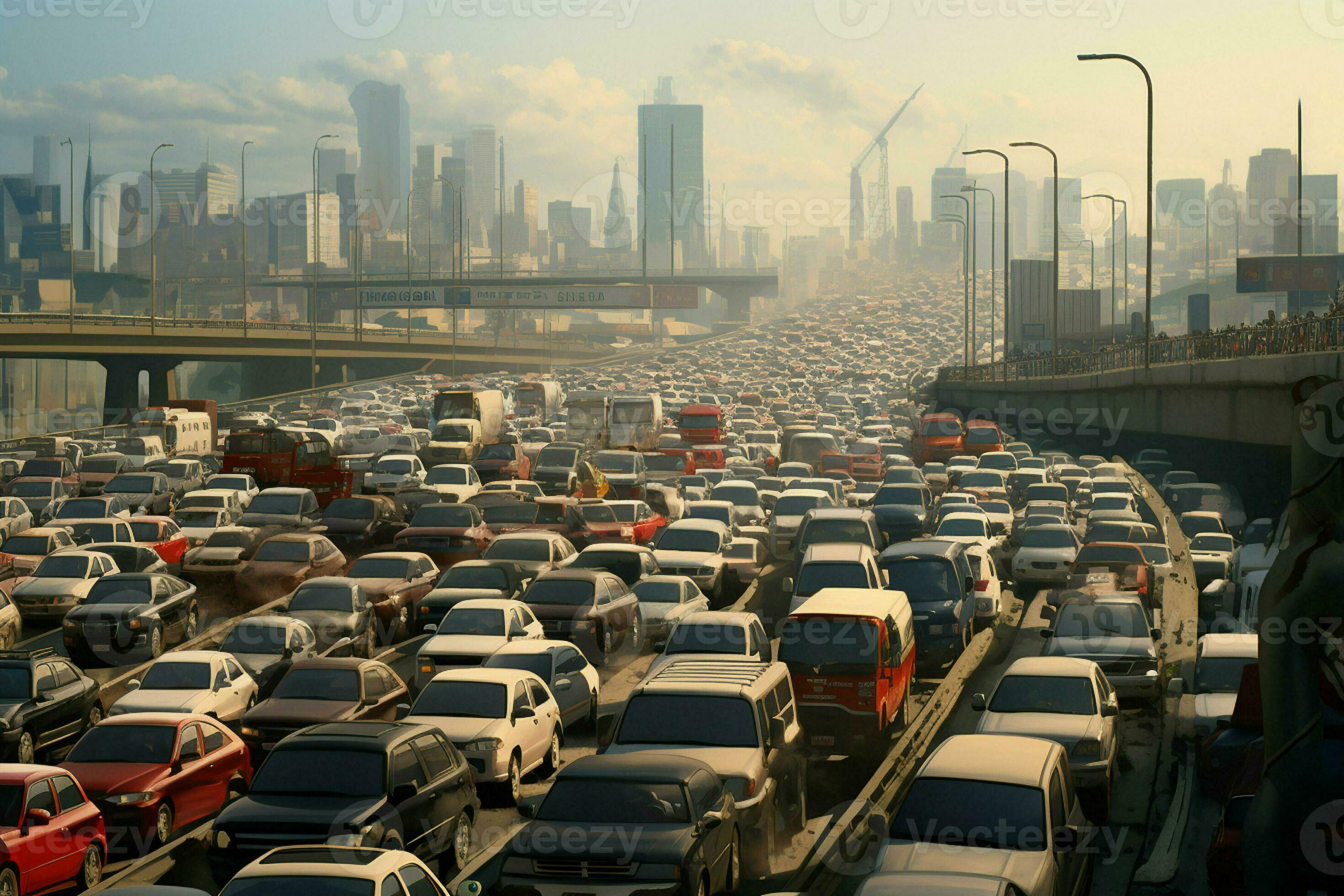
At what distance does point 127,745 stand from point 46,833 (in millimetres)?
2375

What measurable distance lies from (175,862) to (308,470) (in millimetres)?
28634

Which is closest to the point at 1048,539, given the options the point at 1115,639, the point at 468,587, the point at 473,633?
the point at 1115,639

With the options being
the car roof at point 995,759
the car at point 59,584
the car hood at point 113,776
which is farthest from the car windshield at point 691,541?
the car roof at point 995,759

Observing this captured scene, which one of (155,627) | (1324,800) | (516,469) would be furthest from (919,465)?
(1324,800)

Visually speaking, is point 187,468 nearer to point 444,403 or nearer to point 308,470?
point 308,470

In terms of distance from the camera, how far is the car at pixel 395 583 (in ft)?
78.6

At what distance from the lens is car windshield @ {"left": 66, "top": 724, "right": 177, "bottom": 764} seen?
14.3 m

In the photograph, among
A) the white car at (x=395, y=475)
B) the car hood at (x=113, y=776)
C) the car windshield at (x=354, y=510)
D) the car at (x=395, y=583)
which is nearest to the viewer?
the car hood at (x=113, y=776)

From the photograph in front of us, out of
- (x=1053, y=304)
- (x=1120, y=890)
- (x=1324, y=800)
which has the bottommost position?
(x=1120, y=890)

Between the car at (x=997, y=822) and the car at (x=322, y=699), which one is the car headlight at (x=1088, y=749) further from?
the car at (x=322, y=699)

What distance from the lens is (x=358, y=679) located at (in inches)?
644

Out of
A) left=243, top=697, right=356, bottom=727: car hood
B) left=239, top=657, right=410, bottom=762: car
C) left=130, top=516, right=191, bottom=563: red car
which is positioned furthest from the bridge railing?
left=130, top=516, right=191, bottom=563: red car

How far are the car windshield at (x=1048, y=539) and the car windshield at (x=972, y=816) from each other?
19.2m

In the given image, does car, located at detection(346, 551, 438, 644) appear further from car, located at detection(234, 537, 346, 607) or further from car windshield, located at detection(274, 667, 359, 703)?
car windshield, located at detection(274, 667, 359, 703)
